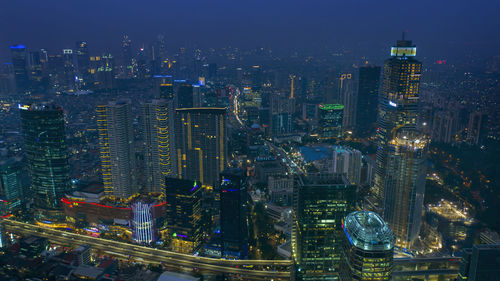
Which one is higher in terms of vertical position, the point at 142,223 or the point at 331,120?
the point at 331,120

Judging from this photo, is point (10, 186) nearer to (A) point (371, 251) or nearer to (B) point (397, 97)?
(A) point (371, 251)

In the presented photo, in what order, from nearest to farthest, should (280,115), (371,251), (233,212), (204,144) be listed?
(371,251) → (233,212) → (204,144) → (280,115)

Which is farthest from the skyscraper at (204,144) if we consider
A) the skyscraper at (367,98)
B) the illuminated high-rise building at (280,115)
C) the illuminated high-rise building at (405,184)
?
the skyscraper at (367,98)

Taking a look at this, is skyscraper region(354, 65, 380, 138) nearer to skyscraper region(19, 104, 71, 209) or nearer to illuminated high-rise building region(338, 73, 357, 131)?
illuminated high-rise building region(338, 73, 357, 131)

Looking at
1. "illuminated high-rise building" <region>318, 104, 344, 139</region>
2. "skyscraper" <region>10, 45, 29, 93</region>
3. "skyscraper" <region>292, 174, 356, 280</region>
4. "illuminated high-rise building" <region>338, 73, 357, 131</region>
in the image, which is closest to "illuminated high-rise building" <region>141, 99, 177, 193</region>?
"skyscraper" <region>292, 174, 356, 280</region>

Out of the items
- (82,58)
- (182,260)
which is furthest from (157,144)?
(82,58)

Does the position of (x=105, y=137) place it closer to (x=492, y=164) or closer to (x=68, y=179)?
(x=68, y=179)

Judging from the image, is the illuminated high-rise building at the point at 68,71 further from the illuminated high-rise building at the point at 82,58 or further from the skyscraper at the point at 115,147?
the skyscraper at the point at 115,147
